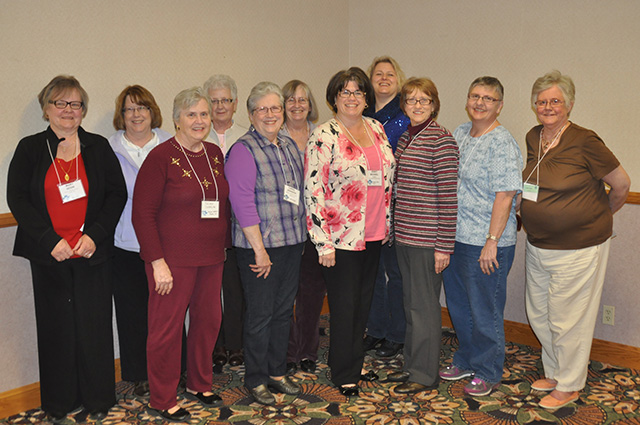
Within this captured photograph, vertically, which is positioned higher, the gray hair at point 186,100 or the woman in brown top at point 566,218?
the gray hair at point 186,100

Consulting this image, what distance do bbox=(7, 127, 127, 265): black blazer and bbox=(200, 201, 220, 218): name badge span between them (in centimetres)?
51

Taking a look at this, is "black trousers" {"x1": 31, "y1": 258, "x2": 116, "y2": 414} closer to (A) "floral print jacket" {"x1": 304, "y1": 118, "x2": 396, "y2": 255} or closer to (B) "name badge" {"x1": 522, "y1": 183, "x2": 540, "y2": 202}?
(A) "floral print jacket" {"x1": 304, "y1": 118, "x2": 396, "y2": 255}

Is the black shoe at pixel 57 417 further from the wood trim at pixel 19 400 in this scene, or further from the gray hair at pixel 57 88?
the gray hair at pixel 57 88

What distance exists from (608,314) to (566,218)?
1.11m

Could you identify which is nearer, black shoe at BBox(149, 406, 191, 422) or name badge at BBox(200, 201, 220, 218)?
name badge at BBox(200, 201, 220, 218)

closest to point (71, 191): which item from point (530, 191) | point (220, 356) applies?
point (220, 356)

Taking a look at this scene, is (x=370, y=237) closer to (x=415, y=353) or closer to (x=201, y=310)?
(x=415, y=353)

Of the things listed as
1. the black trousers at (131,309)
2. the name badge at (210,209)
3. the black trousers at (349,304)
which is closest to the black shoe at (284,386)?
the black trousers at (349,304)

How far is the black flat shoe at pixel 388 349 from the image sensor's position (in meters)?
3.70

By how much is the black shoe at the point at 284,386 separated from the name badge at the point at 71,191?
144 centimetres

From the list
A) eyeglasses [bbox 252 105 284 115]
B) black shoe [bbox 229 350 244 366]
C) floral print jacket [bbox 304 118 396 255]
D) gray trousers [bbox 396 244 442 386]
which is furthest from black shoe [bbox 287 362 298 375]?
eyeglasses [bbox 252 105 284 115]

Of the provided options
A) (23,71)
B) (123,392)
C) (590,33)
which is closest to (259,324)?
(123,392)

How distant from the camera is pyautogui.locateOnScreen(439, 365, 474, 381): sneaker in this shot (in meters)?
3.34

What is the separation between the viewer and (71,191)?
108 inches
